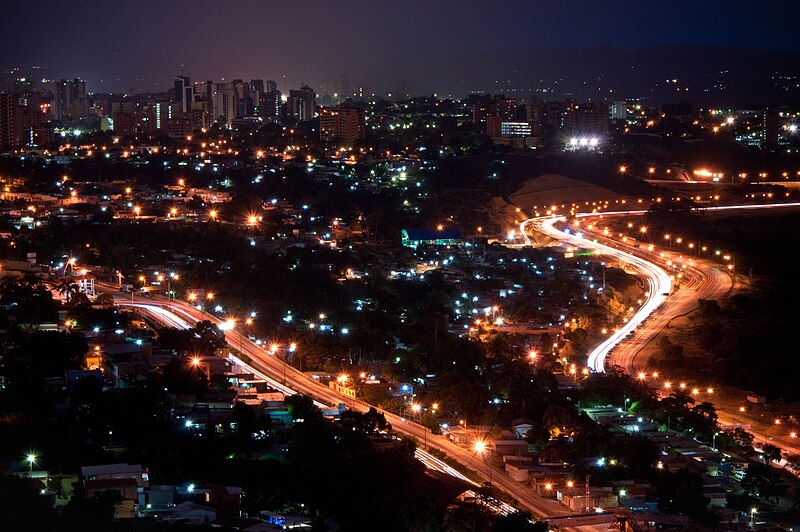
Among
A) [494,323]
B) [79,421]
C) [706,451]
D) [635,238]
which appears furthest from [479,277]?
[79,421]

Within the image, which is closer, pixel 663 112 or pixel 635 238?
pixel 635 238

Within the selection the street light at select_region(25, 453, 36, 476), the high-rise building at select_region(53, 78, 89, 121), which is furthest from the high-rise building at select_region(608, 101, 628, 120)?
the street light at select_region(25, 453, 36, 476)

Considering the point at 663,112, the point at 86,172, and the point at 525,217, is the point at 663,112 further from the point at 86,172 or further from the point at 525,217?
the point at 86,172

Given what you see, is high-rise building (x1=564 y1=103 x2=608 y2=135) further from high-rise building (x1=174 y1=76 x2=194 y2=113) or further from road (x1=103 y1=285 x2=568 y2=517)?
road (x1=103 y1=285 x2=568 y2=517)

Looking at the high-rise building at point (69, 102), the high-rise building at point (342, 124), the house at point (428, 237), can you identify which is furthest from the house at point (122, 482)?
the high-rise building at point (69, 102)

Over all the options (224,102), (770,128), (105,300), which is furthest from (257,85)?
(105,300)
